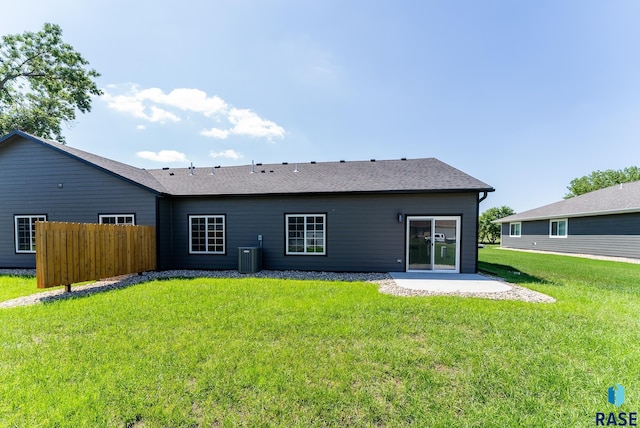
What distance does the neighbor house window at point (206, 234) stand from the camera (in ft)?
33.2

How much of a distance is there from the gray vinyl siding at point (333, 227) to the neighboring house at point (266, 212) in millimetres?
36

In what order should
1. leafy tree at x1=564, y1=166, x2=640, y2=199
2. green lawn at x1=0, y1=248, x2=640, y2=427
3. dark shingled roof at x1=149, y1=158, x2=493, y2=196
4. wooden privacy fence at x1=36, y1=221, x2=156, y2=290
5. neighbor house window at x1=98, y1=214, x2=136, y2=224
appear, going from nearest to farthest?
green lawn at x1=0, y1=248, x2=640, y2=427 < wooden privacy fence at x1=36, y1=221, x2=156, y2=290 < dark shingled roof at x1=149, y1=158, x2=493, y2=196 < neighbor house window at x1=98, y1=214, x2=136, y2=224 < leafy tree at x1=564, y1=166, x2=640, y2=199

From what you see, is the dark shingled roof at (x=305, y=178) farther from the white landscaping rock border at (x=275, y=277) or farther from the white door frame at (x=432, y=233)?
the white landscaping rock border at (x=275, y=277)

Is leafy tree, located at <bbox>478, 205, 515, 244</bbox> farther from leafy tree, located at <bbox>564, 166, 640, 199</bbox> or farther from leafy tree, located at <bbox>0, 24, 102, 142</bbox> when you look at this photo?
leafy tree, located at <bbox>0, 24, 102, 142</bbox>

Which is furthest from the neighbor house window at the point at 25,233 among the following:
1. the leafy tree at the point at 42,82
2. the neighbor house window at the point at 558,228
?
the neighbor house window at the point at 558,228

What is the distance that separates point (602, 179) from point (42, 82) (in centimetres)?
6902

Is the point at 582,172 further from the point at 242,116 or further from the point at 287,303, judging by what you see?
the point at 287,303

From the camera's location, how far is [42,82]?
18.2 meters

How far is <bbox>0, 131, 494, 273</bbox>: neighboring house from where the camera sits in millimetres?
9109

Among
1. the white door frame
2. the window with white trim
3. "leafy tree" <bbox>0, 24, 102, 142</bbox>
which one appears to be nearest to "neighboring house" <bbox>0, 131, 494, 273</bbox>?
the white door frame

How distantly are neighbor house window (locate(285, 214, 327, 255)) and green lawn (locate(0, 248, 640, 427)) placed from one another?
424 centimetres

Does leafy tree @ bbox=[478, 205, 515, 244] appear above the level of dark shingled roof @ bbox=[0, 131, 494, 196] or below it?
below

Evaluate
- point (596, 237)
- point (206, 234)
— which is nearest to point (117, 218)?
point (206, 234)
